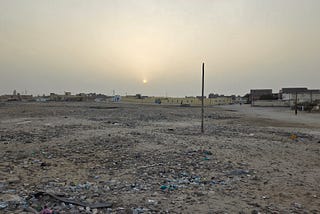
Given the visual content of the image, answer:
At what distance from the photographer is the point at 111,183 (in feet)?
18.9

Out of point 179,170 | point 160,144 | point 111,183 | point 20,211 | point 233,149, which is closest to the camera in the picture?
point 20,211

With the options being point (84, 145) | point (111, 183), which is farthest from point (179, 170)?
point (84, 145)

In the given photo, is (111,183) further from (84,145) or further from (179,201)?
(84,145)

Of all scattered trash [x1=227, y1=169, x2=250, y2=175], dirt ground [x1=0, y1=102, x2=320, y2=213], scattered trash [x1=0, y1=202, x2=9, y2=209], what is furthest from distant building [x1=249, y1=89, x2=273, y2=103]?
scattered trash [x1=0, y1=202, x2=9, y2=209]

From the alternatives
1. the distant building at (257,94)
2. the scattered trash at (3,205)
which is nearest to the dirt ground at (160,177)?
the scattered trash at (3,205)

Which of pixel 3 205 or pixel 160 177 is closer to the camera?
pixel 3 205

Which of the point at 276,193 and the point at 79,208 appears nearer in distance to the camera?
the point at 79,208

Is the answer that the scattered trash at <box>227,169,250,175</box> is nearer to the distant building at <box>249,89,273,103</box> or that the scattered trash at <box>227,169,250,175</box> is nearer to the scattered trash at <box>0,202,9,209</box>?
the scattered trash at <box>0,202,9,209</box>

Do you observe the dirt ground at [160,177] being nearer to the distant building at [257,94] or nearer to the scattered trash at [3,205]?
the scattered trash at [3,205]

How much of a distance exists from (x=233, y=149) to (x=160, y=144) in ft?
9.69

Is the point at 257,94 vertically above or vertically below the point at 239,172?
above

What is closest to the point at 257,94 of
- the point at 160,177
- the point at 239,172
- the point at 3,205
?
the point at 239,172

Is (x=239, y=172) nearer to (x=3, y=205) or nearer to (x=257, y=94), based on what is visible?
(x=3, y=205)

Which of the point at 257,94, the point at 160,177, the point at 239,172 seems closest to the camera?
the point at 160,177
